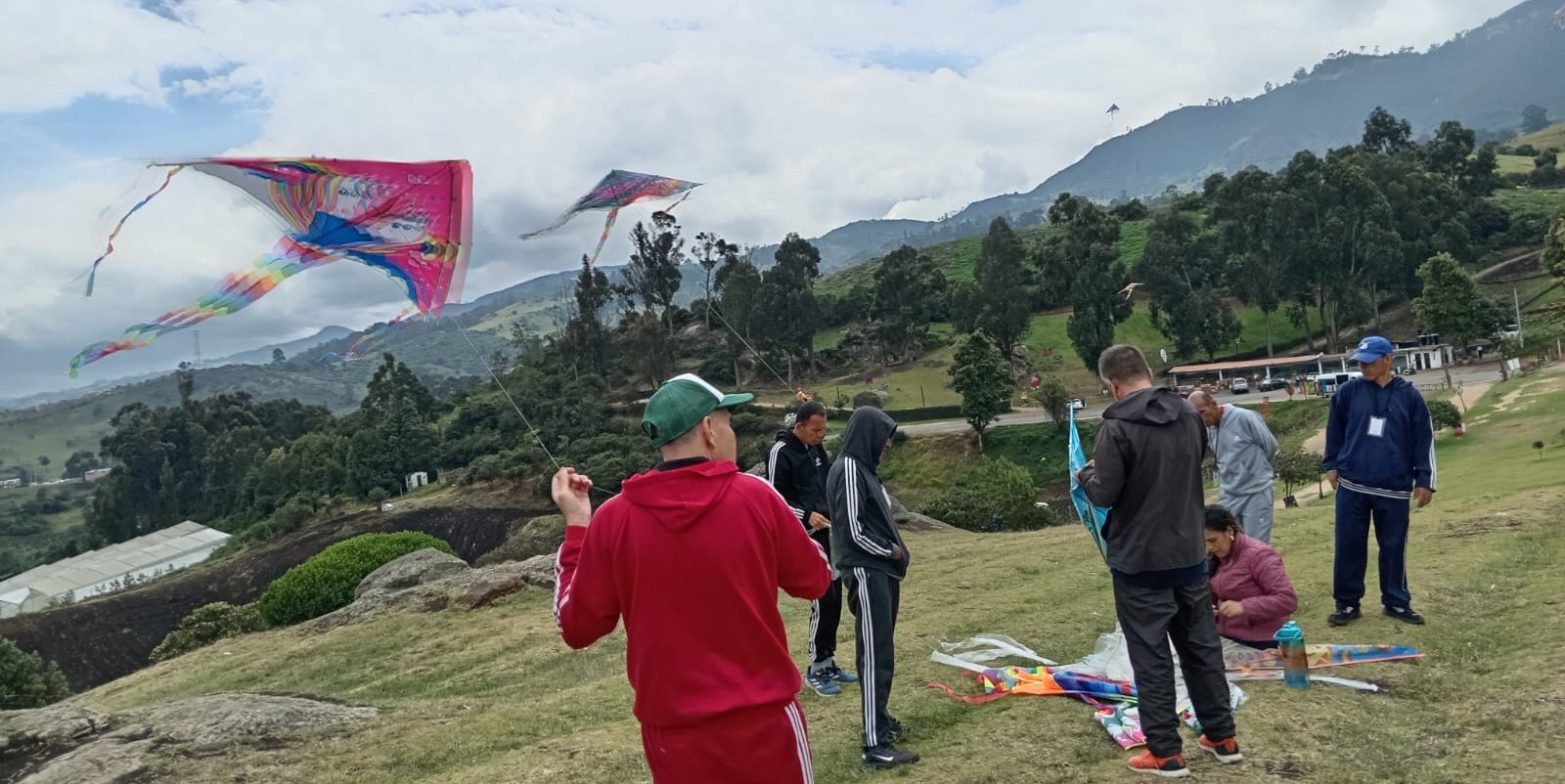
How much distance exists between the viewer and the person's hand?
2.77 m

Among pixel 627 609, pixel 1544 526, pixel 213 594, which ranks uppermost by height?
pixel 627 609

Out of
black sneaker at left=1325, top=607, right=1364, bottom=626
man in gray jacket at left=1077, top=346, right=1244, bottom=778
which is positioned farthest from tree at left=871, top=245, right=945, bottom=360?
man in gray jacket at left=1077, top=346, right=1244, bottom=778

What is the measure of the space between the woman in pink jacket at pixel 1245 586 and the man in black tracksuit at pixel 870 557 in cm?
196

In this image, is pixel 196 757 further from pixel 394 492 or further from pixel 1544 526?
pixel 394 492

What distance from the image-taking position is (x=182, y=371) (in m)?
88.9

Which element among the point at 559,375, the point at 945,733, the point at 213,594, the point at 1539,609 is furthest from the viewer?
the point at 559,375

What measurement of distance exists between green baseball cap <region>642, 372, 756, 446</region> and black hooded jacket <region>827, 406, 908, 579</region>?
7.55 feet

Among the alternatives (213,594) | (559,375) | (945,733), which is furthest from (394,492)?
(945,733)

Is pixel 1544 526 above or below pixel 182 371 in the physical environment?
below

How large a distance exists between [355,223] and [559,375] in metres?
52.9

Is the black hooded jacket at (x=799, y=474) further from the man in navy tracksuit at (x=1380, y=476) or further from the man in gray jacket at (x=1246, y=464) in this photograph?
the man in navy tracksuit at (x=1380, y=476)

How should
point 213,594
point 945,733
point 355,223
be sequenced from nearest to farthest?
point 945,733
point 355,223
point 213,594

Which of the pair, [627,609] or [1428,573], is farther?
[1428,573]

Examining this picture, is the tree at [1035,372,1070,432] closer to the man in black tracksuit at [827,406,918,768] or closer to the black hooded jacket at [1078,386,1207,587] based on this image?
the man in black tracksuit at [827,406,918,768]
